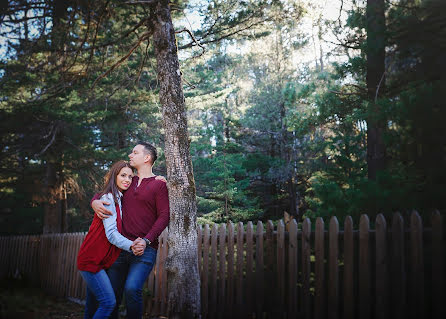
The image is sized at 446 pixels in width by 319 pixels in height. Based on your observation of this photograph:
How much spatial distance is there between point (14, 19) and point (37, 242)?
6367 mm

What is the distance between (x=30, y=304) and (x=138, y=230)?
6030 mm

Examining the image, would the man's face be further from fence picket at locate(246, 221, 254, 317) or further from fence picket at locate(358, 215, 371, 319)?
fence picket at locate(358, 215, 371, 319)

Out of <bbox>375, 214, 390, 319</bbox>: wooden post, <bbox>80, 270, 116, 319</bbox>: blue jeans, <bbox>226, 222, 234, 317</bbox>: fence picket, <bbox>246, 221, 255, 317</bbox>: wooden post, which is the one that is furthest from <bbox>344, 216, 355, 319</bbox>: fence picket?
<bbox>80, 270, 116, 319</bbox>: blue jeans

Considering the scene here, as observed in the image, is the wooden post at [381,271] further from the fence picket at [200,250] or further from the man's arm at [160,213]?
the fence picket at [200,250]

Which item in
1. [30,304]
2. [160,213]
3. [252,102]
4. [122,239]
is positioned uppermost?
[252,102]

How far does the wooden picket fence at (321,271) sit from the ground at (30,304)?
2023 millimetres

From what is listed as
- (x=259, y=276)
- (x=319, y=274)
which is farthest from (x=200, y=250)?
(x=319, y=274)

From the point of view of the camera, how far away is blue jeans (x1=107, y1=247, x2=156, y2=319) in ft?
10.4

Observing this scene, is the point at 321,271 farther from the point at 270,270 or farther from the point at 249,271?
the point at 249,271

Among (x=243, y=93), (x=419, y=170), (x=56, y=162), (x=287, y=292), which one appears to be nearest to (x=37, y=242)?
(x=56, y=162)

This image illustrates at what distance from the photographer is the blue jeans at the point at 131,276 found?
10.4 ft

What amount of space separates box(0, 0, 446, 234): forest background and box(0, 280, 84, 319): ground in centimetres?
357

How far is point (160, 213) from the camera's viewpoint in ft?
11.3

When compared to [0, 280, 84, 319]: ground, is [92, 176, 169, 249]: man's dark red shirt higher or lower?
higher
